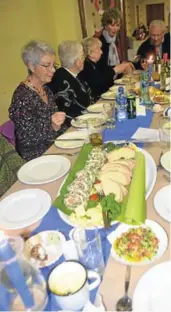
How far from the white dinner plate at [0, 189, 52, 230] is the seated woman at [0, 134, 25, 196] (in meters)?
0.48

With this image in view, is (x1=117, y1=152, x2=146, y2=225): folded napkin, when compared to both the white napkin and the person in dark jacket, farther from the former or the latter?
the person in dark jacket

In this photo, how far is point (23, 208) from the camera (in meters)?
1.21

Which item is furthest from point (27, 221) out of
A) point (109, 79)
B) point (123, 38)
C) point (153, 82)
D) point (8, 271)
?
point (123, 38)

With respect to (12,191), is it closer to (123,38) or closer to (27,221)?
(27,221)

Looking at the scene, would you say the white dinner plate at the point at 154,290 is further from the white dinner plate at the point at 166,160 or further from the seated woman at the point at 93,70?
the seated woman at the point at 93,70

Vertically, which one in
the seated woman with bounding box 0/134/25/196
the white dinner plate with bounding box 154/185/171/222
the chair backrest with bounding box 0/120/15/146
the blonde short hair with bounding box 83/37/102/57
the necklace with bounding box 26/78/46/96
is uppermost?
the blonde short hair with bounding box 83/37/102/57

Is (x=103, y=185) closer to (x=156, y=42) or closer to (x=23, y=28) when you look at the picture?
(x=156, y=42)

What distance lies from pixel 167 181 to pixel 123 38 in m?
5.33

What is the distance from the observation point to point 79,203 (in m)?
1.15

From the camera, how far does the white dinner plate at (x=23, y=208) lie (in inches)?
44.5

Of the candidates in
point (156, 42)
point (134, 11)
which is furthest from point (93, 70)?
point (134, 11)

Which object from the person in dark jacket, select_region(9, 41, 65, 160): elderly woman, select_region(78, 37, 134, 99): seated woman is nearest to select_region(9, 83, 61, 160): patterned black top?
select_region(9, 41, 65, 160): elderly woman

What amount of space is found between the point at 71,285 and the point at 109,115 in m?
1.46

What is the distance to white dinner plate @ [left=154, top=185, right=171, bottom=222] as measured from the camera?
3.44ft
